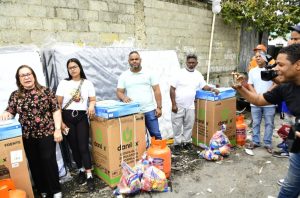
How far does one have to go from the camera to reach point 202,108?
4.72 metres

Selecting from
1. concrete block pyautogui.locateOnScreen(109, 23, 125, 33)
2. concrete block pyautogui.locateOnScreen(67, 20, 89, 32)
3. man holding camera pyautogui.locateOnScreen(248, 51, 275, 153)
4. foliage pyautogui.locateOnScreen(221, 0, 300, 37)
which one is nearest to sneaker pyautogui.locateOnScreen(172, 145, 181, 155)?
man holding camera pyautogui.locateOnScreen(248, 51, 275, 153)

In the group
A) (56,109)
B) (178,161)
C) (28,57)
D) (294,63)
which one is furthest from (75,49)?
(294,63)

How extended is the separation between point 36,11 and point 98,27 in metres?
1.19

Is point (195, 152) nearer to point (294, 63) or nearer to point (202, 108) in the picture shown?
point (202, 108)

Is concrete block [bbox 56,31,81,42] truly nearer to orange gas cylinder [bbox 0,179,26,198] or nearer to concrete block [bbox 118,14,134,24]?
concrete block [bbox 118,14,134,24]

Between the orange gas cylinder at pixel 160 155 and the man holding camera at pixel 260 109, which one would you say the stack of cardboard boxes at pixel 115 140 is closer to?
the orange gas cylinder at pixel 160 155

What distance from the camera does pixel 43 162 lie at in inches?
122

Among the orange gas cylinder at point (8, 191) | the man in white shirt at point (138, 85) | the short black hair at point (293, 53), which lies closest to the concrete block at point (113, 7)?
the man in white shirt at point (138, 85)

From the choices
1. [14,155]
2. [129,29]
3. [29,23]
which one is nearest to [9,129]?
[14,155]

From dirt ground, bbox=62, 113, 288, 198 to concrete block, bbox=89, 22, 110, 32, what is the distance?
9.21 feet

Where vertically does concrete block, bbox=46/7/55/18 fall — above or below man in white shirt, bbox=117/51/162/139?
above

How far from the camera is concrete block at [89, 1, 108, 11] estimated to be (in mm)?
4910

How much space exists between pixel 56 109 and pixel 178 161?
219cm

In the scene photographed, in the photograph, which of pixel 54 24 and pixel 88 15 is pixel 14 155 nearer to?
pixel 54 24
